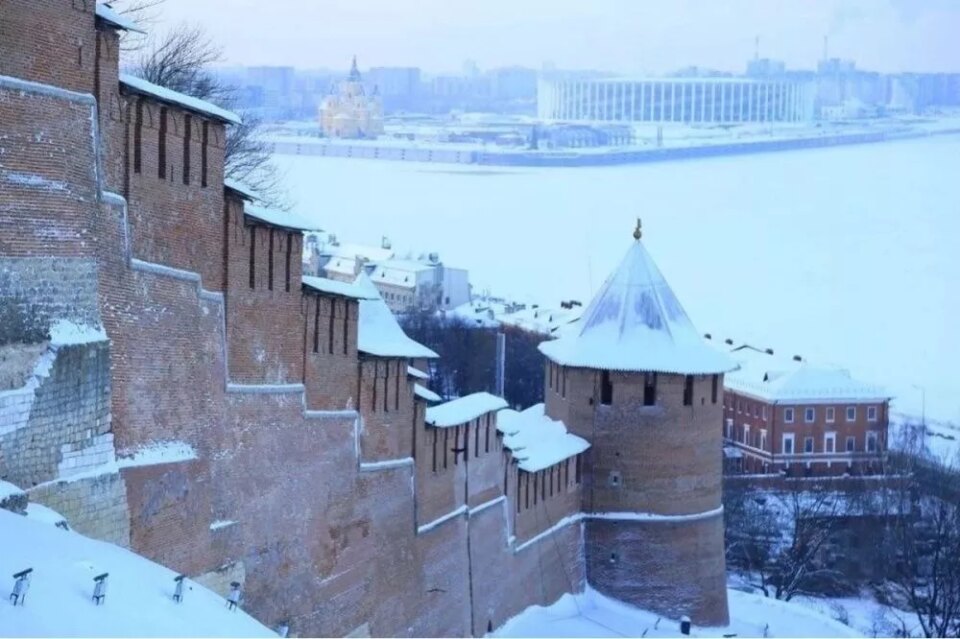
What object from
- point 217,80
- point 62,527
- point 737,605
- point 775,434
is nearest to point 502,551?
point 737,605

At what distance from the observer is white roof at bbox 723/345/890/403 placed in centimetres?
2916

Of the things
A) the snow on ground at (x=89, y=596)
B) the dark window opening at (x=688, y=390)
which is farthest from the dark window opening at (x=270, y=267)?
the dark window opening at (x=688, y=390)

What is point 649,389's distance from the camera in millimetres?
14344

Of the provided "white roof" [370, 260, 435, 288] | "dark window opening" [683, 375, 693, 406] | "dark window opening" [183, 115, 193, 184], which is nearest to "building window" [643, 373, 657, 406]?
"dark window opening" [683, 375, 693, 406]

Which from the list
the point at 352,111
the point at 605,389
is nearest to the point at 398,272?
the point at 352,111

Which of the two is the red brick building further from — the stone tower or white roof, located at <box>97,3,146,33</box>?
white roof, located at <box>97,3,146,33</box>

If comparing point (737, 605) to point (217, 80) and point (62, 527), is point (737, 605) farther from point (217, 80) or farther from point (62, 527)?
point (62, 527)

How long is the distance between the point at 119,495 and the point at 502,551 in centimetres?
500

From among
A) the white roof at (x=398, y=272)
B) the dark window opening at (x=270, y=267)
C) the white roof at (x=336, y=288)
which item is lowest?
the white roof at (x=398, y=272)

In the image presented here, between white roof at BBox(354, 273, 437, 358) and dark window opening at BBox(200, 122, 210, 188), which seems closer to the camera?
dark window opening at BBox(200, 122, 210, 188)

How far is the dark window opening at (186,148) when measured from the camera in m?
8.82

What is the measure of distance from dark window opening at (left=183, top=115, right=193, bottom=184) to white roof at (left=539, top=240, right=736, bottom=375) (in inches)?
244

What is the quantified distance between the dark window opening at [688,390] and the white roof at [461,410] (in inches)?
96.7

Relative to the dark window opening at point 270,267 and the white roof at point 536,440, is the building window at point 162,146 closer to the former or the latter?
the dark window opening at point 270,267
